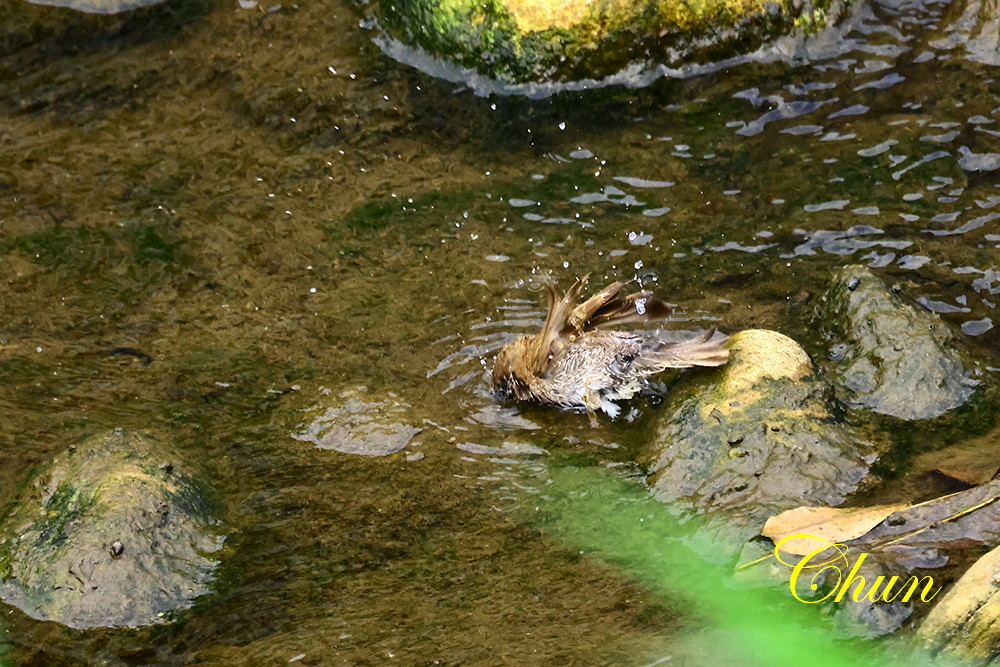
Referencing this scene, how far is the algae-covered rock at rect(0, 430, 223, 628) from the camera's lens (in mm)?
3477

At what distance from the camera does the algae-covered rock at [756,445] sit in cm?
373

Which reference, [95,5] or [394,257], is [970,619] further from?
[95,5]

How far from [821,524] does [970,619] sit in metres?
0.64

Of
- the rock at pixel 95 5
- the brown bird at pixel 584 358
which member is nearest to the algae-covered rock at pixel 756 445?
the brown bird at pixel 584 358

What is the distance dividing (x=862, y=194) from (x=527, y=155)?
1.67 metres

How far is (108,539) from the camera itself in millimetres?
3543

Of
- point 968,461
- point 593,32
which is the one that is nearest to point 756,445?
point 968,461

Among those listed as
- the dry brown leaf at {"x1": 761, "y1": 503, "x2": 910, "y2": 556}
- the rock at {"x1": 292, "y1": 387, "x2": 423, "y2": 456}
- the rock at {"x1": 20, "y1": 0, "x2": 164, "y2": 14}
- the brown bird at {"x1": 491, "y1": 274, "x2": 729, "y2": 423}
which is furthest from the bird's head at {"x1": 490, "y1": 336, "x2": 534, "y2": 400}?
the rock at {"x1": 20, "y1": 0, "x2": 164, "y2": 14}

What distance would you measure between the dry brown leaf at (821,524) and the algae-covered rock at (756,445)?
85 mm

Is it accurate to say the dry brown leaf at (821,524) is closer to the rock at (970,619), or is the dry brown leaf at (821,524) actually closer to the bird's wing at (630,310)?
the rock at (970,619)

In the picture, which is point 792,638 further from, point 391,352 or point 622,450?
point 391,352

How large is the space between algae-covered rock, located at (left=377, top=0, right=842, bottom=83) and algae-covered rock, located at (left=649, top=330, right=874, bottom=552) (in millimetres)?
2420

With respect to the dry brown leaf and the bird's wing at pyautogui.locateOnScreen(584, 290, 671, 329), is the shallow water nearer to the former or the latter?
the bird's wing at pyautogui.locateOnScreen(584, 290, 671, 329)

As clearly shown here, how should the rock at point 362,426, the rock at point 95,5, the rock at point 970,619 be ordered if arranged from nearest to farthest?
the rock at point 970,619 < the rock at point 362,426 < the rock at point 95,5
